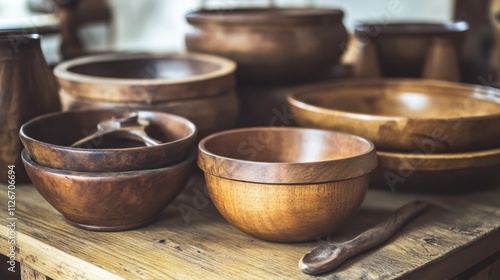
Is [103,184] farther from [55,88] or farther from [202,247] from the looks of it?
[55,88]

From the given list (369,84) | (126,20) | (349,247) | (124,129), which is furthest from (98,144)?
(126,20)

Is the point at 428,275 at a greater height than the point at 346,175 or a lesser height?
lesser

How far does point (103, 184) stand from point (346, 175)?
276 mm

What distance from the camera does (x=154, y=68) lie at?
120 centimetres

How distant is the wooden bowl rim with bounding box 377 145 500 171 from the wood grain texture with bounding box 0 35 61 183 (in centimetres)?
51

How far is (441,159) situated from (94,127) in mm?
500

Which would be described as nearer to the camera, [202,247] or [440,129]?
[202,247]

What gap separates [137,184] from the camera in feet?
2.40

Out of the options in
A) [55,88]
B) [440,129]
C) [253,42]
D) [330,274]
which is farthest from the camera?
[253,42]

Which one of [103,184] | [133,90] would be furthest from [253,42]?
[103,184]

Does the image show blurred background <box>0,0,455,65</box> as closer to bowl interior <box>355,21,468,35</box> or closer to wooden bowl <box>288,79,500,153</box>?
bowl interior <box>355,21,468,35</box>

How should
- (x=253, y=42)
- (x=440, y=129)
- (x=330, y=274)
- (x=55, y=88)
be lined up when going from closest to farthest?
(x=330, y=274)
(x=440, y=129)
(x=55, y=88)
(x=253, y=42)

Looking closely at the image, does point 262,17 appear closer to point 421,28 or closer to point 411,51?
point 411,51

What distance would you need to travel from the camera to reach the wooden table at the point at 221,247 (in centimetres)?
68
